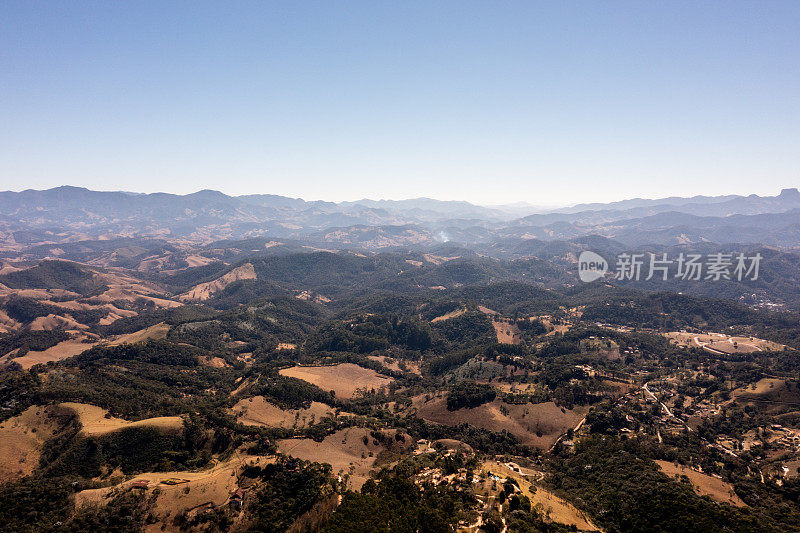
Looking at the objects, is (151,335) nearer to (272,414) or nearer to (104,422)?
(104,422)

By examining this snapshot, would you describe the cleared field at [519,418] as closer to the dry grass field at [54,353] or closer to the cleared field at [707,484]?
the cleared field at [707,484]

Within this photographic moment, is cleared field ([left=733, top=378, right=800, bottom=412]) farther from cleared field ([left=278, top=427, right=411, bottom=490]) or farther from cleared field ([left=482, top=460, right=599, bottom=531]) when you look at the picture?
cleared field ([left=278, top=427, right=411, bottom=490])

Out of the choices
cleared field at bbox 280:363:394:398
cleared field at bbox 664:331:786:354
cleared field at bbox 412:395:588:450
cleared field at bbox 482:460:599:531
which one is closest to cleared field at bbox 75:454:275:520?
cleared field at bbox 482:460:599:531

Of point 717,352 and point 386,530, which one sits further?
point 717,352

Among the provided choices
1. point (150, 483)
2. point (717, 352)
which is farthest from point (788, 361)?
point (150, 483)

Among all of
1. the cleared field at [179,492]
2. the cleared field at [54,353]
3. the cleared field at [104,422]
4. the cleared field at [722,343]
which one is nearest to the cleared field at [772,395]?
the cleared field at [722,343]

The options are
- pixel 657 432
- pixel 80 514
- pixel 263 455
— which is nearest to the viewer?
pixel 80 514

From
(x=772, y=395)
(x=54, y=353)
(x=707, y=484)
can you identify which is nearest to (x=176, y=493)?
(x=707, y=484)

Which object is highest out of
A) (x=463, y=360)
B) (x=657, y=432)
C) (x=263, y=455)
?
(x=263, y=455)

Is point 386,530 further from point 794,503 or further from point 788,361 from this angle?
point 788,361
